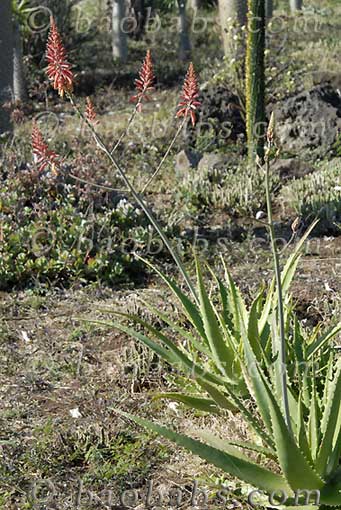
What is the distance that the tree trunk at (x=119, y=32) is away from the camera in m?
16.3

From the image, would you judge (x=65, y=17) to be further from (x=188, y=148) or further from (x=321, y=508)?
(x=321, y=508)

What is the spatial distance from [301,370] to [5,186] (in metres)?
3.80

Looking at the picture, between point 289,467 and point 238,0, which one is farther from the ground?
point 238,0

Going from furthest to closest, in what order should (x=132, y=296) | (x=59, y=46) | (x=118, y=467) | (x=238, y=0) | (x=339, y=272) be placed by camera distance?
(x=238, y=0)
(x=339, y=272)
(x=132, y=296)
(x=118, y=467)
(x=59, y=46)

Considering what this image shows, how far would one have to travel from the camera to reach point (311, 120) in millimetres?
9898

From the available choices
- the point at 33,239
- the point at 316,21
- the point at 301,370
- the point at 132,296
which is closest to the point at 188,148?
the point at 33,239

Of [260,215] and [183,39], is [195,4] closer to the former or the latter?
[183,39]

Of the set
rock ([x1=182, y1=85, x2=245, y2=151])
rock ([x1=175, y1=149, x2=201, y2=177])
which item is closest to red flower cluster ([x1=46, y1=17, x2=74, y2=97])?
rock ([x1=175, y1=149, x2=201, y2=177])

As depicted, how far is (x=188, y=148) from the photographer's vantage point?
9.92 m

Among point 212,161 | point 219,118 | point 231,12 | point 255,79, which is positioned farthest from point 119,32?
point 212,161

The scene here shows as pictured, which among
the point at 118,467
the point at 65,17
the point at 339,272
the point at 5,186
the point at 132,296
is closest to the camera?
the point at 118,467

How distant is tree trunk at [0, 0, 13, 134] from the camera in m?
9.40
